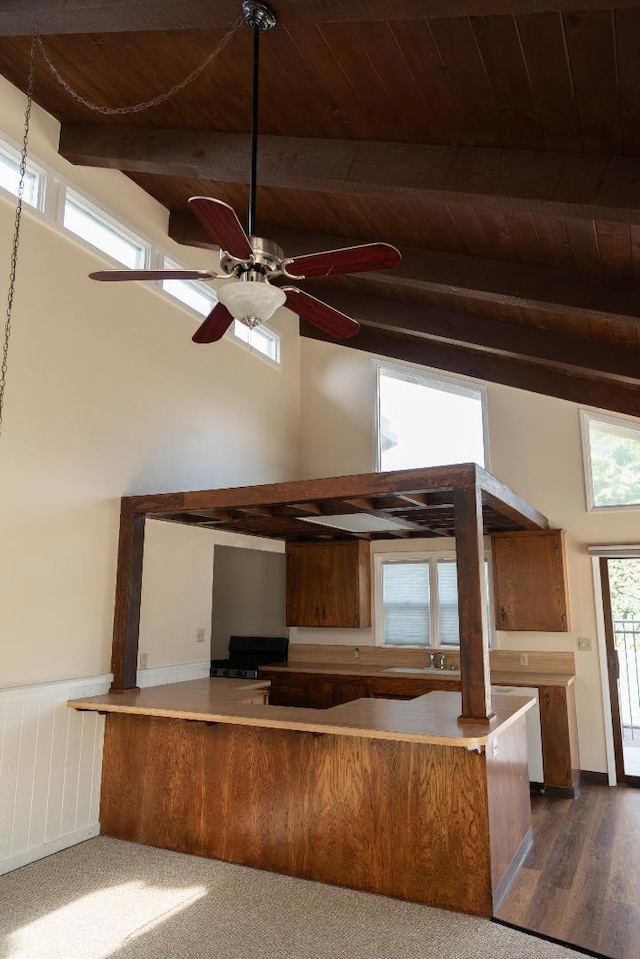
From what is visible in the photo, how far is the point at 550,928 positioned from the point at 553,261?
346cm

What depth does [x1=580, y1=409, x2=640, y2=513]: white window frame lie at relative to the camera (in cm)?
582

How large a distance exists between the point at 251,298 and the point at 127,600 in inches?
110

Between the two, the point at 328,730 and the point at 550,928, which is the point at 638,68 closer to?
the point at 328,730

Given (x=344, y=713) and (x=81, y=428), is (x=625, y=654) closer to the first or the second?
(x=344, y=713)

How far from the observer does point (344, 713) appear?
3826 mm

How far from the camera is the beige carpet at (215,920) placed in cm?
297

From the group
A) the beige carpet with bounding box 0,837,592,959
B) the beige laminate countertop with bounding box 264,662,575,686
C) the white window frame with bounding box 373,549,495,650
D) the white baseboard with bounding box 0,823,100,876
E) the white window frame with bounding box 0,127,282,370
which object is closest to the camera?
the beige carpet with bounding box 0,837,592,959

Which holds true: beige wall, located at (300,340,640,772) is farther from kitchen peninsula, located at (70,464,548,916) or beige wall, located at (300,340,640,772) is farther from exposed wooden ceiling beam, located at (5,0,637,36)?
exposed wooden ceiling beam, located at (5,0,637,36)

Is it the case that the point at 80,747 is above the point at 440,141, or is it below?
below

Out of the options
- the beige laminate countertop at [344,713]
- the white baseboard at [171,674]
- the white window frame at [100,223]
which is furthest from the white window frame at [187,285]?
the beige laminate countertop at [344,713]

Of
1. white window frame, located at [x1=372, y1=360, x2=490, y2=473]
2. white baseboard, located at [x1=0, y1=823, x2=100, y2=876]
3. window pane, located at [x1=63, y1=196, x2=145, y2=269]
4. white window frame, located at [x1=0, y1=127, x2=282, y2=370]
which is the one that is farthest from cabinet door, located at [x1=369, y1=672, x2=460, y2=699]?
window pane, located at [x1=63, y1=196, x2=145, y2=269]

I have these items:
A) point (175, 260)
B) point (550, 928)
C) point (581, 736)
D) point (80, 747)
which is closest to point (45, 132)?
point (175, 260)

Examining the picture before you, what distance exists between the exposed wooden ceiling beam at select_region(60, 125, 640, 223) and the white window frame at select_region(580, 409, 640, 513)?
11.0ft

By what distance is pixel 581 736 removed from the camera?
5.75m
